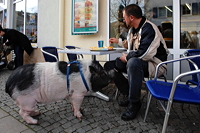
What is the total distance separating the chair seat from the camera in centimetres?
165

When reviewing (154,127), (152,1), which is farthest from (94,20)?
(154,127)

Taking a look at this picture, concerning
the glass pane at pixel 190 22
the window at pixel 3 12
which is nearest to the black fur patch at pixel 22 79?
the glass pane at pixel 190 22

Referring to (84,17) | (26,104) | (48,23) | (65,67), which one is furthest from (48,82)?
(48,23)

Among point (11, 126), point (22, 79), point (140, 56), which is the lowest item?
point (11, 126)

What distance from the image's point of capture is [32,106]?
2180 millimetres

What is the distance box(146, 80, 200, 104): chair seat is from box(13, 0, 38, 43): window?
21.3ft

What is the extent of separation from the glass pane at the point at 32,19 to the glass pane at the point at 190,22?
5836 mm

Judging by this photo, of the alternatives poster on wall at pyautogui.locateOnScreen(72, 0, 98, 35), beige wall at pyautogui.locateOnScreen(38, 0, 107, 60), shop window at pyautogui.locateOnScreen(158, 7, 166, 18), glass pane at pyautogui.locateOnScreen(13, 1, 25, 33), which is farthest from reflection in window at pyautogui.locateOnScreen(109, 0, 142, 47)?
glass pane at pyautogui.locateOnScreen(13, 1, 25, 33)

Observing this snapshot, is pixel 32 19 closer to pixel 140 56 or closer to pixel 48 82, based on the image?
pixel 48 82

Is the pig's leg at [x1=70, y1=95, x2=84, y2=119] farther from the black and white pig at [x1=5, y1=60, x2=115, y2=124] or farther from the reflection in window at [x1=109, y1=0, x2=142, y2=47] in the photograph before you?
the reflection in window at [x1=109, y1=0, x2=142, y2=47]

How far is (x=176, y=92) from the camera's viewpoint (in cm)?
195

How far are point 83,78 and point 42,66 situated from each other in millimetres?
535

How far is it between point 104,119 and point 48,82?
917 mm

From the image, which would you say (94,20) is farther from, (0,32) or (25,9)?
(25,9)
